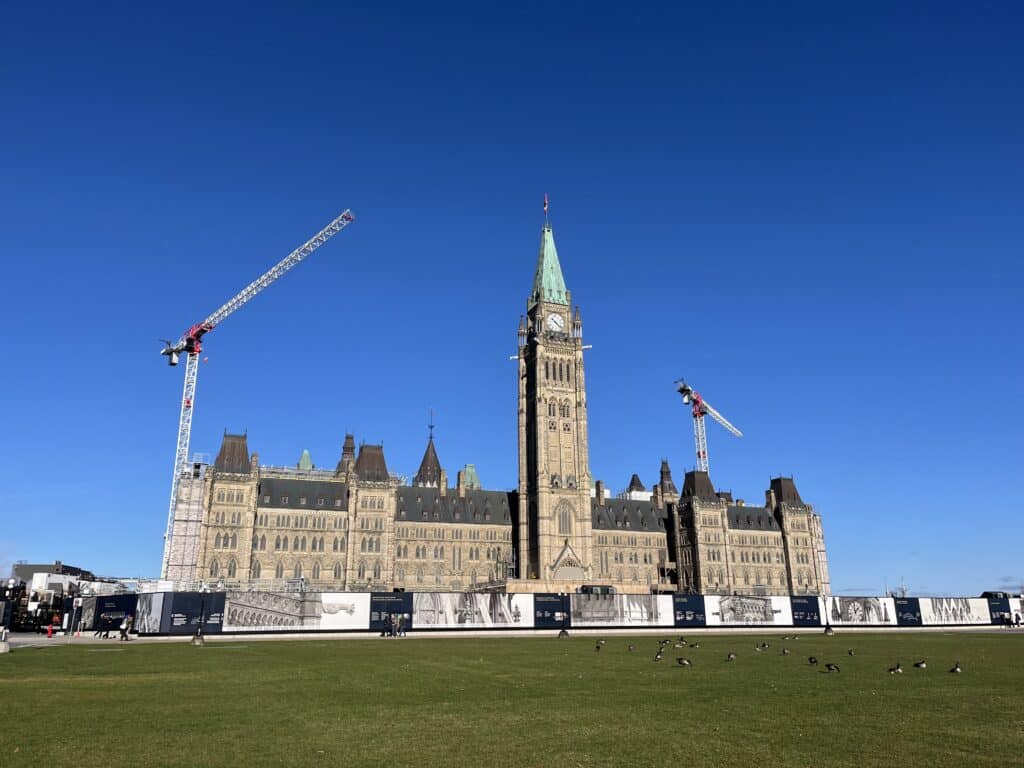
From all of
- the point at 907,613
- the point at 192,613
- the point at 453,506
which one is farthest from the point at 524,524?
the point at 192,613

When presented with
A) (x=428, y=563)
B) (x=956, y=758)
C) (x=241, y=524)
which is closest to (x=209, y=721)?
(x=956, y=758)

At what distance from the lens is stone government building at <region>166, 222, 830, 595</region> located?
116m

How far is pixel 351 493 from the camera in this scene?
123500 millimetres

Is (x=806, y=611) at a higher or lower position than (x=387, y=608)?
lower

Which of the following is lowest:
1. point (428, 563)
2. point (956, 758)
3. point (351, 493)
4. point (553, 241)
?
point (956, 758)

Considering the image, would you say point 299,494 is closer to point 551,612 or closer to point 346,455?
point 346,455

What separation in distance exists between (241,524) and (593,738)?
108 metres

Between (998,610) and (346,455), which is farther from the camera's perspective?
(346,455)

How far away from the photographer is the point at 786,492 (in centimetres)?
15738

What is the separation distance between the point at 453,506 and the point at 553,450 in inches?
769

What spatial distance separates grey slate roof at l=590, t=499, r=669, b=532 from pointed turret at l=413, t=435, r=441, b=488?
99.1 feet

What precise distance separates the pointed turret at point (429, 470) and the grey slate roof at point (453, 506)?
13.4 metres

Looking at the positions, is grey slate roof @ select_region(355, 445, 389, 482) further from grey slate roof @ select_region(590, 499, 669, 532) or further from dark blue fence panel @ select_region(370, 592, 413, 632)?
dark blue fence panel @ select_region(370, 592, 413, 632)

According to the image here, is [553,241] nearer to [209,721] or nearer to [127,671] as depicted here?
[127,671]
